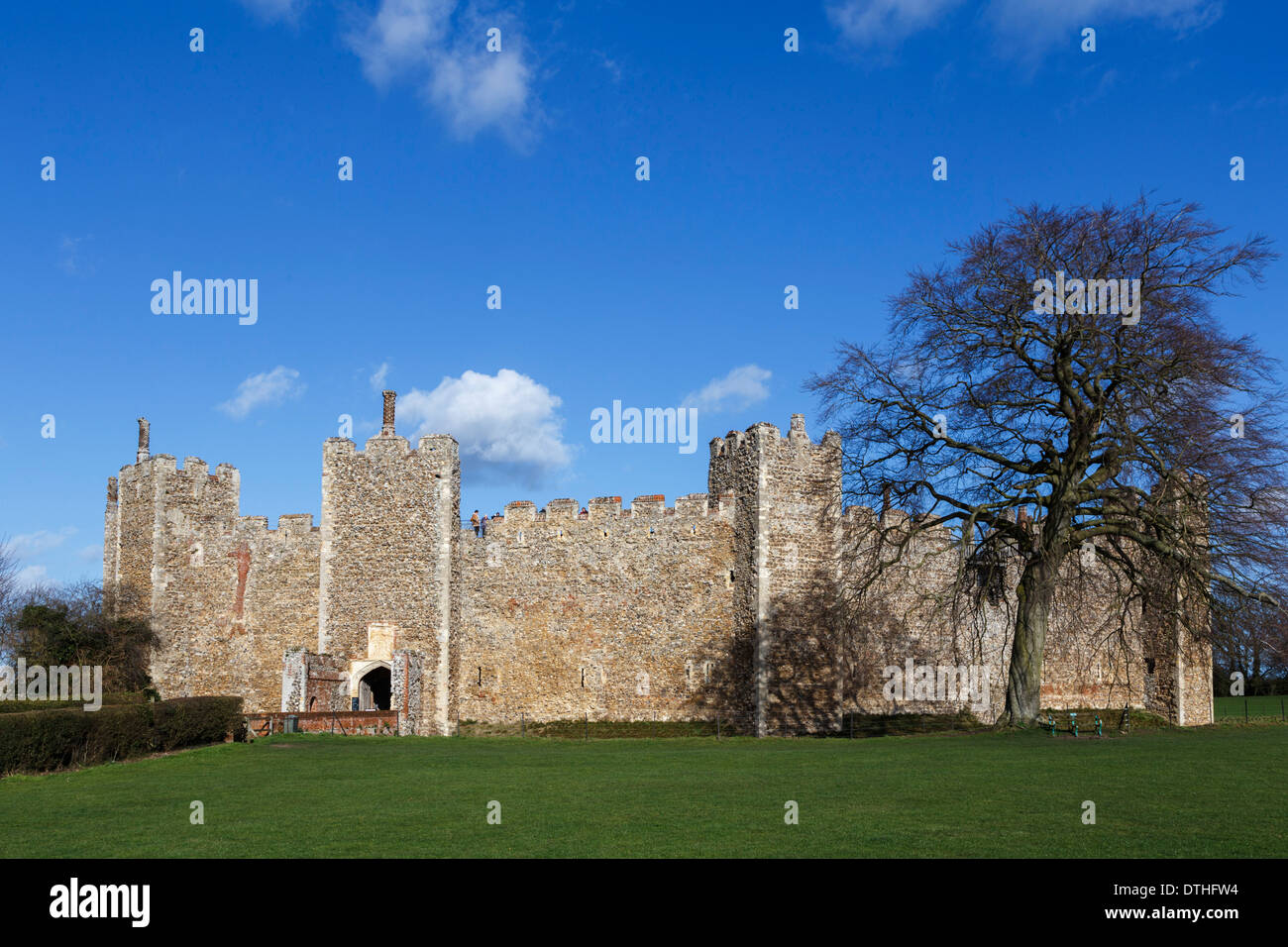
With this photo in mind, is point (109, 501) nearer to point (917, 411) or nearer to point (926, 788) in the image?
point (917, 411)

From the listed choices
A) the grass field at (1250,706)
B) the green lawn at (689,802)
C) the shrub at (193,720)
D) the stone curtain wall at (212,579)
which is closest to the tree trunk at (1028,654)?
the green lawn at (689,802)

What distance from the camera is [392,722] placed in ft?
120

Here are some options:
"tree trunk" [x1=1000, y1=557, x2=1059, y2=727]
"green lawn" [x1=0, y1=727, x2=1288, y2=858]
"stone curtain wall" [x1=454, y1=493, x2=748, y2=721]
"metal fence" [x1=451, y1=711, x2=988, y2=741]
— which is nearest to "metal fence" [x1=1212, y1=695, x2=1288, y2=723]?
"metal fence" [x1=451, y1=711, x2=988, y2=741]

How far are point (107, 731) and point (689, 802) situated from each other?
1472 cm

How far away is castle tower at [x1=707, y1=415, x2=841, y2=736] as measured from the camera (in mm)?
34000

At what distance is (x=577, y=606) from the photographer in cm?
3772

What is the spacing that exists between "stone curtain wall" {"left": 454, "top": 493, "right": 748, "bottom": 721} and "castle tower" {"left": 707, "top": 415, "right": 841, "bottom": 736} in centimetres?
88

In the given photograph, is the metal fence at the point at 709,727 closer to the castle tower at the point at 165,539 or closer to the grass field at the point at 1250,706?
the castle tower at the point at 165,539

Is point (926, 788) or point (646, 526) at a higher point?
point (646, 526)

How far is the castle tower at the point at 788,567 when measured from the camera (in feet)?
112

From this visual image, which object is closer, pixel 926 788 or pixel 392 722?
pixel 926 788

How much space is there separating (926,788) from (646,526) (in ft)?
70.3
